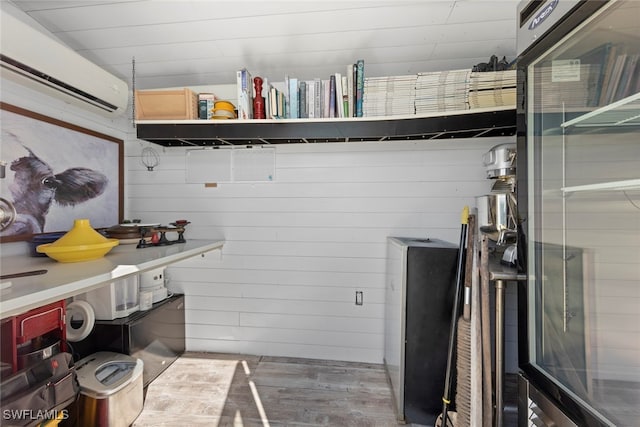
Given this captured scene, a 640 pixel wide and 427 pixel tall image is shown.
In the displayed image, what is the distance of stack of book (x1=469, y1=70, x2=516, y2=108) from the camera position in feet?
4.90

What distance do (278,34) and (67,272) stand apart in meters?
1.72

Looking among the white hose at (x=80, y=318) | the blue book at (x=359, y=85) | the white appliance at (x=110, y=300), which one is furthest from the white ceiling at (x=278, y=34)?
the white hose at (x=80, y=318)

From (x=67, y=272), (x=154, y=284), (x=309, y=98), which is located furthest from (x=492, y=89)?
(x=154, y=284)

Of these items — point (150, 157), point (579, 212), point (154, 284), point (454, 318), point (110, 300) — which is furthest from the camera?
point (150, 157)

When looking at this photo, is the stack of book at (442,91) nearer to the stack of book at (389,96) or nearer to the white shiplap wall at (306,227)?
the stack of book at (389,96)

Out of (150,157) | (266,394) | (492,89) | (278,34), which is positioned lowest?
(266,394)

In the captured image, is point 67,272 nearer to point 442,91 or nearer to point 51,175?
point 51,175

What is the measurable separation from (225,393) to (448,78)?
264 centimetres

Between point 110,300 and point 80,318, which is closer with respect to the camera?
point 80,318

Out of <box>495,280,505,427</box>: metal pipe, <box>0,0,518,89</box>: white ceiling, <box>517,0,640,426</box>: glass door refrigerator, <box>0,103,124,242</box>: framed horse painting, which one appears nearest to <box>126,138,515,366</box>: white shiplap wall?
<box>0,103,124,242</box>: framed horse painting

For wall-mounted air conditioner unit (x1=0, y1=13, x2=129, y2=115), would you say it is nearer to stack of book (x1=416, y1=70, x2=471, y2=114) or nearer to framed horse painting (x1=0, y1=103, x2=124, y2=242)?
framed horse painting (x1=0, y1=103, x2=124, y2=242)

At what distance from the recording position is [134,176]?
7.24 feet

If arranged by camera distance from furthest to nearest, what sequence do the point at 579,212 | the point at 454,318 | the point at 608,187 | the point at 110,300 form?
the point at 110,300 < the point at 454,318 < the point at 579,212 < the point at 608,187

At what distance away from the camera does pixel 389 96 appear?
1.63m
